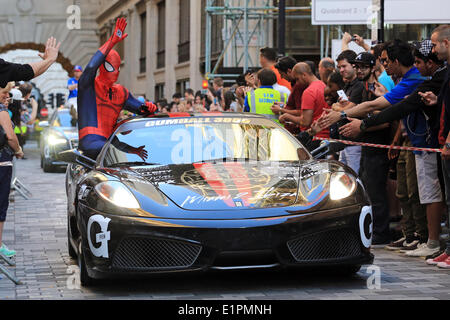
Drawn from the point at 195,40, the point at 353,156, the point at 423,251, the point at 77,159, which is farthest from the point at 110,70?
the point at 195,40

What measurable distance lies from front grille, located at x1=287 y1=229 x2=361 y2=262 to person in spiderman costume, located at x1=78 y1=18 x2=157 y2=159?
10.4ft

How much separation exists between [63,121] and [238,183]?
16425 mm

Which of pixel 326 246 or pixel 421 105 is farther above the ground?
pixel 421 105

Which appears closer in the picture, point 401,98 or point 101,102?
point 401,98

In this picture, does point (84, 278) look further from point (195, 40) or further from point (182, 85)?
point (182, 85)

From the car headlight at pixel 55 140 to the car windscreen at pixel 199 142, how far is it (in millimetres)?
14038

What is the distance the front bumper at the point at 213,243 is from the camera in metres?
6.07

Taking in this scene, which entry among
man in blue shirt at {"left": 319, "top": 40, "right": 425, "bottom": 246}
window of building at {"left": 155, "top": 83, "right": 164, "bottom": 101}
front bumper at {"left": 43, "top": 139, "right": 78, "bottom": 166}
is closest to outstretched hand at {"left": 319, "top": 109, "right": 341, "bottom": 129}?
man in blue shirt at {"left": 319, "top": 40, "right": 425, "bottom": 246}

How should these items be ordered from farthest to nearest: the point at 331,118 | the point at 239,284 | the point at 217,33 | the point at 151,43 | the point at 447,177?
1. the point at 151,43
2. the point at 217,33
3. the point at 331,118
4. the point at 447,177
5. the point at 239,284

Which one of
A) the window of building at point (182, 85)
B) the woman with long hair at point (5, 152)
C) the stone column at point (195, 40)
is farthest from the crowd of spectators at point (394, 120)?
the window of building at point (182, 85)

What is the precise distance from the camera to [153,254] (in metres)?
6.17

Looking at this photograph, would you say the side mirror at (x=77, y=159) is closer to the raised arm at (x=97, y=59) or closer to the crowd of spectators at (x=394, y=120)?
the raised arm at (x=97, y=59)

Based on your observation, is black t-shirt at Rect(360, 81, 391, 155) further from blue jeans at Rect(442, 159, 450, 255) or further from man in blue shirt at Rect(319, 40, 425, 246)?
blue jeans at Rect(442, 159, 450, 255)
